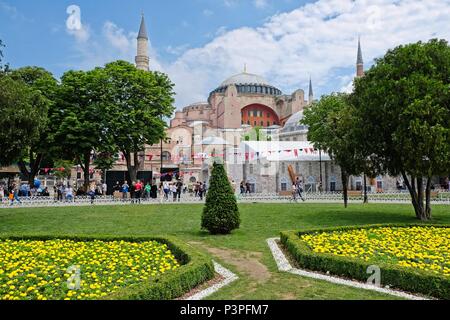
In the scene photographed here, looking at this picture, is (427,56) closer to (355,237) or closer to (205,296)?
(355,237)

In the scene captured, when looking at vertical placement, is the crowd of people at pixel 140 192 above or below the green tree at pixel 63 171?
below

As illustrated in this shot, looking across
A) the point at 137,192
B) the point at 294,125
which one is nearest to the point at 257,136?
the point at 294,125

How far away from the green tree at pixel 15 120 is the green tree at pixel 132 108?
37.5 ft

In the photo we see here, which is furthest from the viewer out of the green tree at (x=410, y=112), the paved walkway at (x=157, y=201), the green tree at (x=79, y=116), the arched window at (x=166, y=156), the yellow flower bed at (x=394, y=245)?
the arched window at (x=166, y=156)

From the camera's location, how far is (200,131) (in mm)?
65875

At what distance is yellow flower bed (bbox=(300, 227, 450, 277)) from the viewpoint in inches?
280

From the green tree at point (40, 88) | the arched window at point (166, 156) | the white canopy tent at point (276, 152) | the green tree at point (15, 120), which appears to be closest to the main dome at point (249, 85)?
the arched window at point (166, 156)

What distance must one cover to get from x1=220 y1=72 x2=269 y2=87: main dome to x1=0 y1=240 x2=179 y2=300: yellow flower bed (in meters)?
78.0

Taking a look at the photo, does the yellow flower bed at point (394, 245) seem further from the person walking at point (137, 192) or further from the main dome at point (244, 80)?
the main dome at point (244, 80)

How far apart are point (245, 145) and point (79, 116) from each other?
592 inches

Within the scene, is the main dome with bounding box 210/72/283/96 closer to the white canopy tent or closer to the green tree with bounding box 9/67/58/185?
the white canopy tent

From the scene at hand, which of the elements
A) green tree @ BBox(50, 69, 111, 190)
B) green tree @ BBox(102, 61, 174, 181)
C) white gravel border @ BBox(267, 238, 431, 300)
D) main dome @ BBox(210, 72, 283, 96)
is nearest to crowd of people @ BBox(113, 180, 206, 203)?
green tree @ BBox(102, 61, 174, 181)

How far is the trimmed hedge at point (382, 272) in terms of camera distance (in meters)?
5.63
